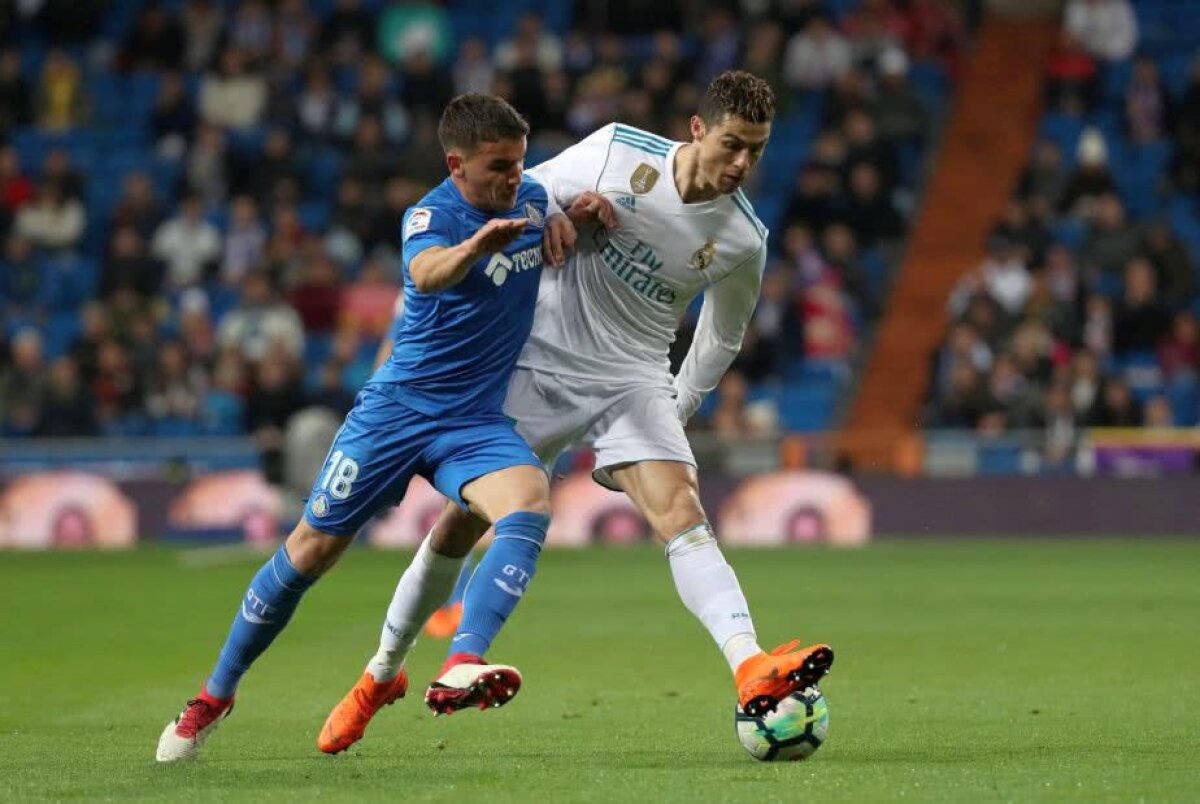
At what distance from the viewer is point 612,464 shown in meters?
6.97

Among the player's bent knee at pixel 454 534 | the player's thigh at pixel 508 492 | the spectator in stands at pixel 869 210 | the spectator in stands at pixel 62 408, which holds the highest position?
the player's thigh at pixel 508 492

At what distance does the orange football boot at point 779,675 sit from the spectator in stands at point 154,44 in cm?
1907

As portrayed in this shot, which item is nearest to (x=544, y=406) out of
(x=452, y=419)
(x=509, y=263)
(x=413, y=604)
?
(x=452, y=419)

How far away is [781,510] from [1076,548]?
278 centimetres

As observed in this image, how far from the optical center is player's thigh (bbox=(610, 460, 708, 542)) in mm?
6785

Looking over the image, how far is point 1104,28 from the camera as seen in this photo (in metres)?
22.1

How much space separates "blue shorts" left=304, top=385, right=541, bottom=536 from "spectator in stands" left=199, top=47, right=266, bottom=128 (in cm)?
1714

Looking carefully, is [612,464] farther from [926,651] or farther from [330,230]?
[330,230]

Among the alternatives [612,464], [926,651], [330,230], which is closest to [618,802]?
[612,464]

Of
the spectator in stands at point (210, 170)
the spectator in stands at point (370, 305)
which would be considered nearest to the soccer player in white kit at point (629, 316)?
the spectator in stands at point (370, 305)

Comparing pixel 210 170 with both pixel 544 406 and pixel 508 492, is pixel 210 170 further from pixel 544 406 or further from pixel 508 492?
pixel 508 492

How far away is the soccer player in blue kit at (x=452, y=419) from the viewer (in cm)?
630

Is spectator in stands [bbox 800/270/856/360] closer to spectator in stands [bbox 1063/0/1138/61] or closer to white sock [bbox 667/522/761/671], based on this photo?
spectator in stands [bbox 1063/0/1138/61]

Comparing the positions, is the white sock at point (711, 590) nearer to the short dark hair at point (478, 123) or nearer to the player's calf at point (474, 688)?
the player's calf at point (474, 688)
